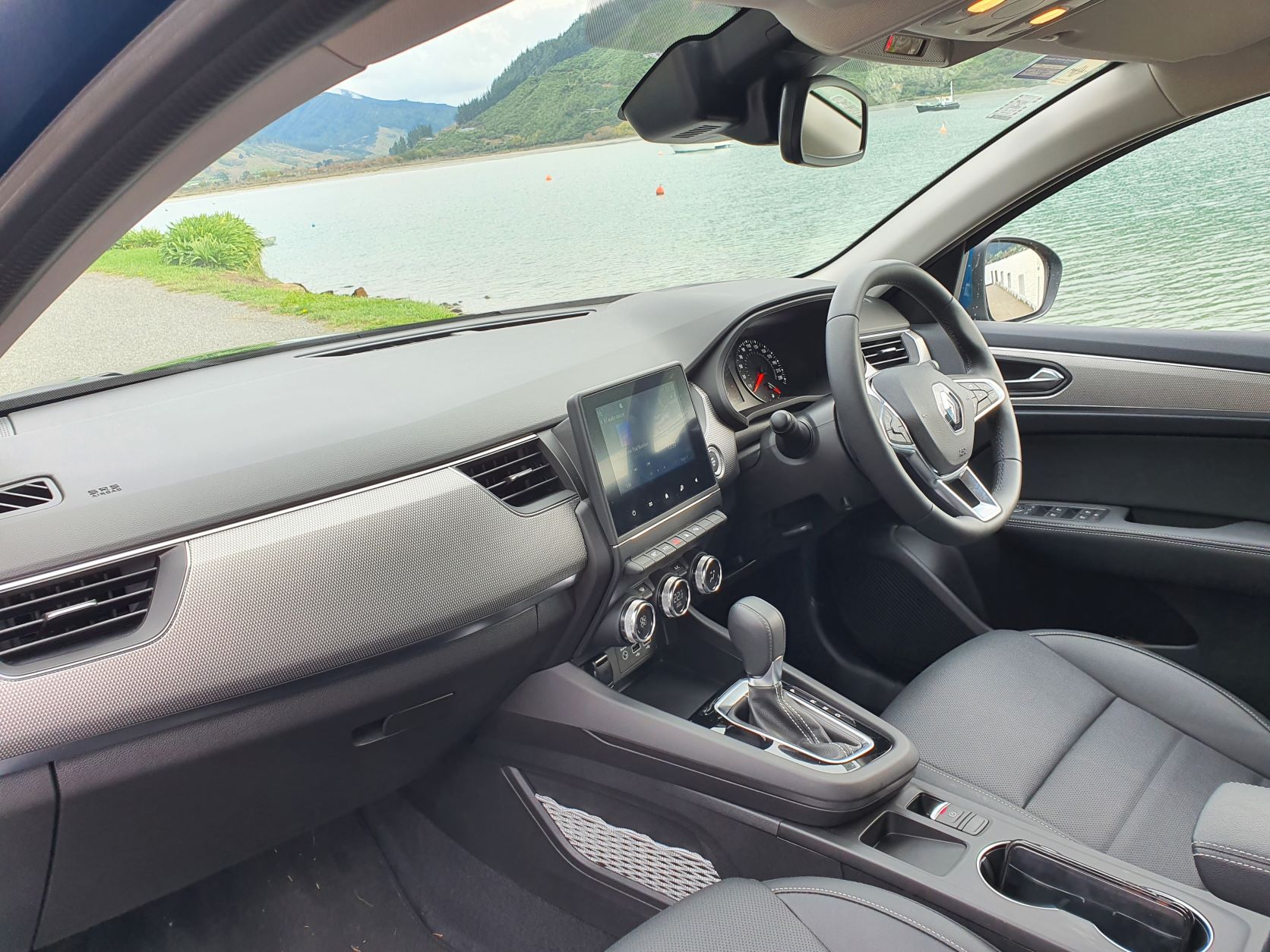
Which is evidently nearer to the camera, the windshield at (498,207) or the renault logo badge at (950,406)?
the windshield at (498,207)

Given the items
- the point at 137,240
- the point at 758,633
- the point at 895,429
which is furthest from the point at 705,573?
the point at 137,240

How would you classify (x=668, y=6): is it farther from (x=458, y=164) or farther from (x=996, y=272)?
(x=996, y=272)

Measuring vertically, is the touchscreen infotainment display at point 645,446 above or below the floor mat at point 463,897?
above

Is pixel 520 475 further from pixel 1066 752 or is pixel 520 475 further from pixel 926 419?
pixel 1066 752

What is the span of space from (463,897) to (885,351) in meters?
1.57

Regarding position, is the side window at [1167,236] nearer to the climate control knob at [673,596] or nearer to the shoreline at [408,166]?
the shoreline at [408,166]

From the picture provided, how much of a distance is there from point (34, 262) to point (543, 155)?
4.76ft

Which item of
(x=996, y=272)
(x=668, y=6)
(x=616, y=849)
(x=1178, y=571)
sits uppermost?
(x=668, y=6)

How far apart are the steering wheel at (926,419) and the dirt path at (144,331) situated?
1.12 metres

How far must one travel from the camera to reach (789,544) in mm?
2357

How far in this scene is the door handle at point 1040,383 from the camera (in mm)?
2570

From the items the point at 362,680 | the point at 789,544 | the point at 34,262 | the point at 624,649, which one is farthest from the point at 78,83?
the point at 789,544

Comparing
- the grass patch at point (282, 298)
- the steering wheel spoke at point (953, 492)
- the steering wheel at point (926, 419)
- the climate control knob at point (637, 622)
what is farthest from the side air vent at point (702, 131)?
the climate control knob at point (637, 622)

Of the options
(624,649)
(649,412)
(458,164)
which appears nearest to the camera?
(458,164)
